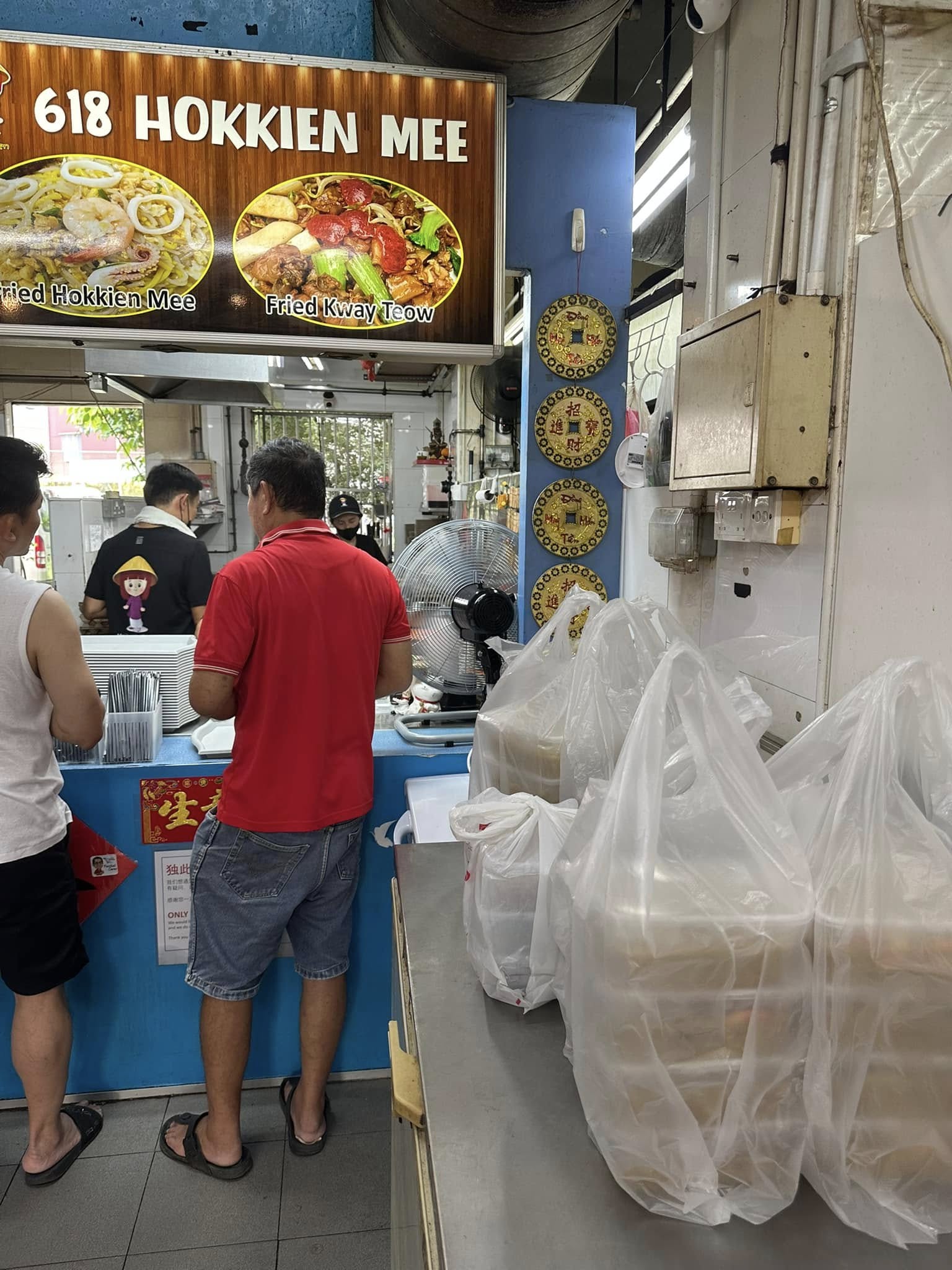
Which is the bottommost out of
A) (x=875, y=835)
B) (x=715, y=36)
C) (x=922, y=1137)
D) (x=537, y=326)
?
(x=922, y=1137)

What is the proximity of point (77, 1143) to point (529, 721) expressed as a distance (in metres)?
1.93

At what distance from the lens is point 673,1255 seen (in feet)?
2.88

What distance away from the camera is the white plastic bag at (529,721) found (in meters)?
1.63

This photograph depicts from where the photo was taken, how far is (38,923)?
84.6 inches

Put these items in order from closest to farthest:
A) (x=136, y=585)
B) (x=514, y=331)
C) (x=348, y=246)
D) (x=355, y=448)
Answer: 1. (x=348, y=246)
2. (x=136, y=585)
3. (x=514, y=331)
4. (x=355, y=448)

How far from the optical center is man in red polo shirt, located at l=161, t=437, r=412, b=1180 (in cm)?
210

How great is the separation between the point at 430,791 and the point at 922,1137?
5.31 feet

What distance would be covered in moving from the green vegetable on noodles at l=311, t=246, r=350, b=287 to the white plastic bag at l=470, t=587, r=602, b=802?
1354mm

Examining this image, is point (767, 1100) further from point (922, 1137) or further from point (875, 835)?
point (875, 835)

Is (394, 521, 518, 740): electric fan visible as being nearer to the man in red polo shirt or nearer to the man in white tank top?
the man in red polo shirt

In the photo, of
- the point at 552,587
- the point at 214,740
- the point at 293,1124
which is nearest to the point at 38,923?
the point at 214,740

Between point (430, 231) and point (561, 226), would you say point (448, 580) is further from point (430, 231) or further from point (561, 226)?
point (561, 226)

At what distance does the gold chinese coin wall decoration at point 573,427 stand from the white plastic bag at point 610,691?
133cm

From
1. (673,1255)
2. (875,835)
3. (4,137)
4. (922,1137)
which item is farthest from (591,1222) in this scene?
(4,137)
